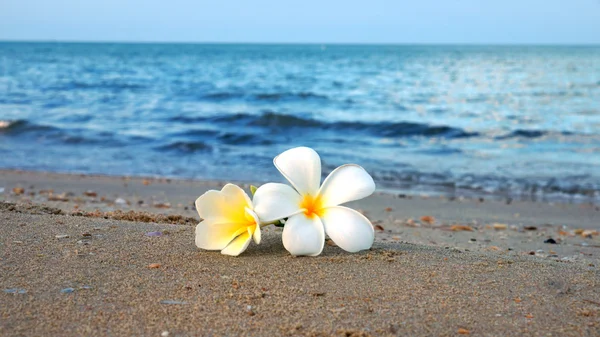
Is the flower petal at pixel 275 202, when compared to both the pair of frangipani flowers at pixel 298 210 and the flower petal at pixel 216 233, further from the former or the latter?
the flower petal at pixel 216 233

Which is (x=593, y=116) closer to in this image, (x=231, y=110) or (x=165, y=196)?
(x=231, y=110)

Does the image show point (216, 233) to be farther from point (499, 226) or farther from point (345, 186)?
point (499, 226)

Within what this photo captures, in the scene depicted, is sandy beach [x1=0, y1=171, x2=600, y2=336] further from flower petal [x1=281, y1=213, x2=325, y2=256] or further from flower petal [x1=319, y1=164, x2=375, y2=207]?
flower petal [x1=319, y1=164, x2=375, y2=207]

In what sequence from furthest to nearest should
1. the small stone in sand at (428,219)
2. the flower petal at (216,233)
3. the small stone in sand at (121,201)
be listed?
the small stone in sand at (121,201), the small stone in sand at (428,219), the flower petal at (216,233)

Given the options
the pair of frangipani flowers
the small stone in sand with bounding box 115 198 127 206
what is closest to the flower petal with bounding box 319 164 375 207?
the pair of frangipani flowers

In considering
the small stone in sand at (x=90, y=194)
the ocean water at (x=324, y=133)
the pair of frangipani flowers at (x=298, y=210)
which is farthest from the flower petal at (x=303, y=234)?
the ocean water at (x=324, y=133)

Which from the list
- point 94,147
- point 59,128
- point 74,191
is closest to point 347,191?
point 74,191
